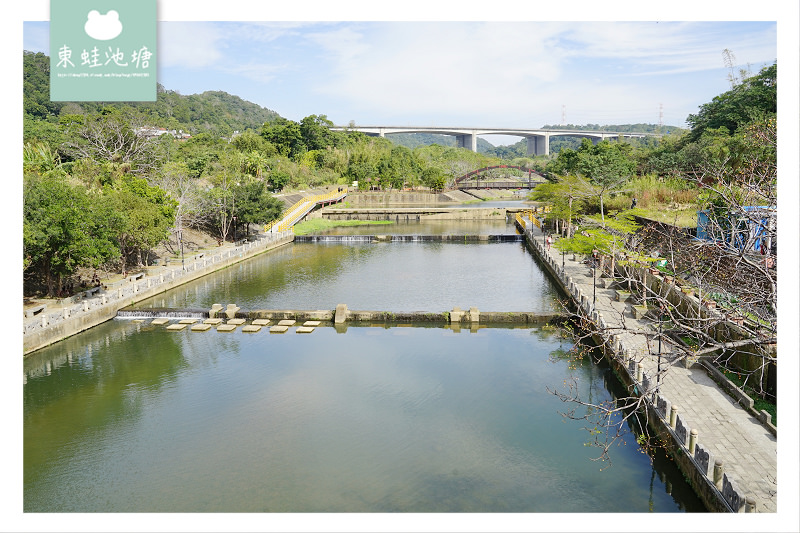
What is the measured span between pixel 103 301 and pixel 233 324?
539 centimetres

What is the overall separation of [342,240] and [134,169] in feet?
56.2

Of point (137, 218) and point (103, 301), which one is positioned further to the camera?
point (137, 218)

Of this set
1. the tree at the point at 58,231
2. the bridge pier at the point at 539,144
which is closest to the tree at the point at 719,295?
the tree at the point at 58,231

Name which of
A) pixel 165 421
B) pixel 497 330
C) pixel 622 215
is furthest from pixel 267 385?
pixel 622 215

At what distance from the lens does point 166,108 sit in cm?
11738

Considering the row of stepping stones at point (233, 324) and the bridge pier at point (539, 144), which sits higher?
the bridge pier at point (539, 144)

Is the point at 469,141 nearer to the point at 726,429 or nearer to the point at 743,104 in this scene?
the point at 743,104

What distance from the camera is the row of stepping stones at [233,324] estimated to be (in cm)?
2364

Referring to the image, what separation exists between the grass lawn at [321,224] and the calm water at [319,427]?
32745mm

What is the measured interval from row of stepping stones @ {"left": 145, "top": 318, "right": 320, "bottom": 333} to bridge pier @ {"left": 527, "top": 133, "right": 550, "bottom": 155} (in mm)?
154518

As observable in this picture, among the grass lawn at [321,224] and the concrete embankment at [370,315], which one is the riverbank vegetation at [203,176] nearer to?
the concrete embankment at [370,315]

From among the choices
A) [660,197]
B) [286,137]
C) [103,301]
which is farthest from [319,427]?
[286,137]

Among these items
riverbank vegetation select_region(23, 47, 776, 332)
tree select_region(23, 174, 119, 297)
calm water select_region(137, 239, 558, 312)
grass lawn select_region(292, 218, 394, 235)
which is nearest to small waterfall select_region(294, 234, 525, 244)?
grass lawn select_region(292, 218, 394, 235)

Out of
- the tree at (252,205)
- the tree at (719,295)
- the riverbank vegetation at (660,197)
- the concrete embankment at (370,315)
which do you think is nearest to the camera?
the tree at (719,295)
